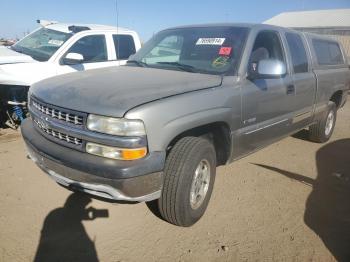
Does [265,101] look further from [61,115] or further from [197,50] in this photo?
[61,115]

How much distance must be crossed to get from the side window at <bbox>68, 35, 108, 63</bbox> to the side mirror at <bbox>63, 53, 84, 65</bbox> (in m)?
0.23

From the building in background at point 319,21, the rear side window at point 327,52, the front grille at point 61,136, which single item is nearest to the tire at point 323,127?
the rear side window at point 327,52

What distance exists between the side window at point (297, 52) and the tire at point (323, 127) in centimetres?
138

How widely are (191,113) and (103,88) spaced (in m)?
0.79

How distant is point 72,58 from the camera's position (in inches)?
241

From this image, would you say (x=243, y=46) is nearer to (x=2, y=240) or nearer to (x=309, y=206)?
(x=309, y=206)

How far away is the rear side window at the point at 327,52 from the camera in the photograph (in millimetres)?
5434

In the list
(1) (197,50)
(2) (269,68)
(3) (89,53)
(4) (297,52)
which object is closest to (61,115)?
(1) (197,50)

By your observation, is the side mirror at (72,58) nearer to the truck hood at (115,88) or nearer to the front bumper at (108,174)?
the truck hood at (115,88)

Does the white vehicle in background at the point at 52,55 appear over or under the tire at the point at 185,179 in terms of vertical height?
over

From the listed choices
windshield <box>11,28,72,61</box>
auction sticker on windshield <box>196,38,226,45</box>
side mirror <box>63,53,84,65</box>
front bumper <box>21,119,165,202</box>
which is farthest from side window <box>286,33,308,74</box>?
windshield <box>11,28,72,61</box>

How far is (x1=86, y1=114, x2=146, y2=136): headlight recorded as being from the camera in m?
2.67

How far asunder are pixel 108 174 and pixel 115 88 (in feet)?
2.61

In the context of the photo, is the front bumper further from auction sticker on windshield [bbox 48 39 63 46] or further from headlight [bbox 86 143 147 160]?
auction sticker on windshield [bbox 48 39 63 46]
